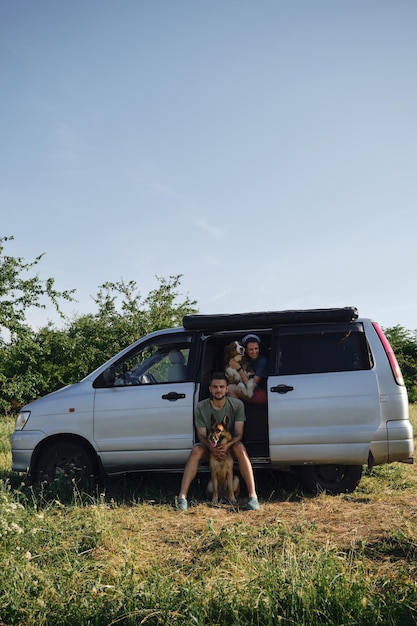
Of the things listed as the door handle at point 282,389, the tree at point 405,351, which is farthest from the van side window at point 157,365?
the tree at point 405,351

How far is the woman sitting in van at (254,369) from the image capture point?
742 cm

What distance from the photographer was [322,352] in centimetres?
735

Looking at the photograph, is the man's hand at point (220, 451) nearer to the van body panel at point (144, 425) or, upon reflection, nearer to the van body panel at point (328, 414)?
the van body panel at point (144, 425)

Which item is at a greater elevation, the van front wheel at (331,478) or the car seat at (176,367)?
the car seat at (176,367)

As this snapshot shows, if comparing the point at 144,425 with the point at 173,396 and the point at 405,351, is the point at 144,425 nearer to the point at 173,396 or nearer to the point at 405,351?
the point at 173,396

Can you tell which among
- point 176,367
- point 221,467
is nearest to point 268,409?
point 221,467

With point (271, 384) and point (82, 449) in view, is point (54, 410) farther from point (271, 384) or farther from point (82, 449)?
point (271, 384)

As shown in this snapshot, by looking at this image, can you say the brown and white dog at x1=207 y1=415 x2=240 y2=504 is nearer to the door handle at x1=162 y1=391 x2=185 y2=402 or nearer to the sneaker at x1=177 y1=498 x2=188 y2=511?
the sneaker at x1=177 y1=498 x2=188 y2=511

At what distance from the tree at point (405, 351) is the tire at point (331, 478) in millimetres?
22169

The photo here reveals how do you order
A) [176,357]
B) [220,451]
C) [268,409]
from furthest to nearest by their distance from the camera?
[176,357]
[268,409]
[220,451]

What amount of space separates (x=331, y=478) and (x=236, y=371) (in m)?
1.74

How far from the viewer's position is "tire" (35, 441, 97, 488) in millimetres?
7281

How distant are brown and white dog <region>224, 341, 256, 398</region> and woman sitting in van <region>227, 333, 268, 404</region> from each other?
36mm

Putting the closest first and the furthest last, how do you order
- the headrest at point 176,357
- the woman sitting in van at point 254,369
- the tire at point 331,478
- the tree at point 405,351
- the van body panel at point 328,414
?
the van body panel at point 328,414
the tire at point 331,478
the woman sitting in van at point 254,369
the headrest at point 176,357
the tree at point 405,351
